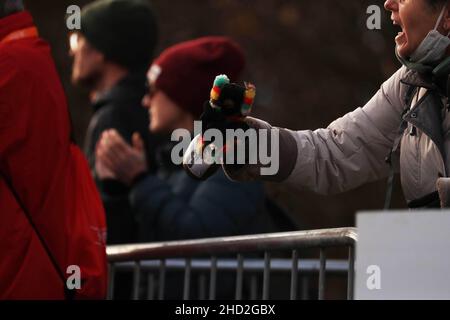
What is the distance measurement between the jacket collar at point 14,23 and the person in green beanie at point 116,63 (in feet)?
5.96

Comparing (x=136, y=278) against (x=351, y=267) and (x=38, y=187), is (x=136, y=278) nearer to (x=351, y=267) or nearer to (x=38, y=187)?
(x=38, y=187)

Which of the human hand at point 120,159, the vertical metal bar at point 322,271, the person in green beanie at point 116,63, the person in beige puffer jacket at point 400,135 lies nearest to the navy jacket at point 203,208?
the human hand at point 120,159

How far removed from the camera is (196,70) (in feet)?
22.7

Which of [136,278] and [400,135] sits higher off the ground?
[400,135]

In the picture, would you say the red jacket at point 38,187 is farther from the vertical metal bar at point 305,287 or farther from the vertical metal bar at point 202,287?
the vertical metal bar at point 305,287

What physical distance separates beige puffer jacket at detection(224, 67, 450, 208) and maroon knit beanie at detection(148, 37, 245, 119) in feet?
8.31

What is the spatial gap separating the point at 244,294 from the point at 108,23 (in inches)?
79.1

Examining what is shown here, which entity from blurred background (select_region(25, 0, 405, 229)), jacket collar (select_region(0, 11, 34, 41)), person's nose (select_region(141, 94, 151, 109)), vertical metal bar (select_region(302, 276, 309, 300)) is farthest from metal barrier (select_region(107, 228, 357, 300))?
blurred background (select_region(25, 0, 405, 229))

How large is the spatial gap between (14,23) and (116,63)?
7.54 feet

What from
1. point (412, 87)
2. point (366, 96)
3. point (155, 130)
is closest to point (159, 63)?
point (155, 130)

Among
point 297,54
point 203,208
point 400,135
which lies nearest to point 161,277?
point 203,208

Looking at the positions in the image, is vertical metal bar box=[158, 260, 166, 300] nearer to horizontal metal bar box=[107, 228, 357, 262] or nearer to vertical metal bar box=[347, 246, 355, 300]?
horizontal metal bar box=[107, 228, 357, 262]

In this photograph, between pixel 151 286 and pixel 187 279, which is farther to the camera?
pixel 151 286

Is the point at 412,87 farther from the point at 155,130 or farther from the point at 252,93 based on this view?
the point at 155,130
